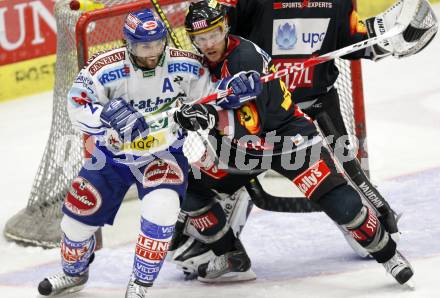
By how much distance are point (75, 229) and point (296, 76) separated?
128 centimetres

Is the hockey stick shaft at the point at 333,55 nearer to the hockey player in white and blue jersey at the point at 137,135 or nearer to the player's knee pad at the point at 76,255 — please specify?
the hockey player in white and blue jersey at the point at 137,135

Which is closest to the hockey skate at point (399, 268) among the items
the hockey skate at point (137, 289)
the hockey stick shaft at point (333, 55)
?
the hockey stick shaft at point (333, 55)

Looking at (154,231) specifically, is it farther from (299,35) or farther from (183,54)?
(299,35)

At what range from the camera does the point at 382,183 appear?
693 centimetres

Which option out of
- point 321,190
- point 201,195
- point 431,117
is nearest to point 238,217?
point 201,195

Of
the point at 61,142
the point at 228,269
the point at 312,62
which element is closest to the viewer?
the point at 312,62

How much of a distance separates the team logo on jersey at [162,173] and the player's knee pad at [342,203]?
23.3 inches

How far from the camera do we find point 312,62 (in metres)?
5.42

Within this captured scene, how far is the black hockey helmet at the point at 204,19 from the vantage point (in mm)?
5090

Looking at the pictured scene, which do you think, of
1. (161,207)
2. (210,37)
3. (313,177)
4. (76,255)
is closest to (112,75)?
(210,37)

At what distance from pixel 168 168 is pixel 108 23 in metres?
1.53

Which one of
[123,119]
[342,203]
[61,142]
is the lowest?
[61,142]

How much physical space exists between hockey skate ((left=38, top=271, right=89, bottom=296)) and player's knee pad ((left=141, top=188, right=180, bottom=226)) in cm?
62

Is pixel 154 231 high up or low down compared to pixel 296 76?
down
